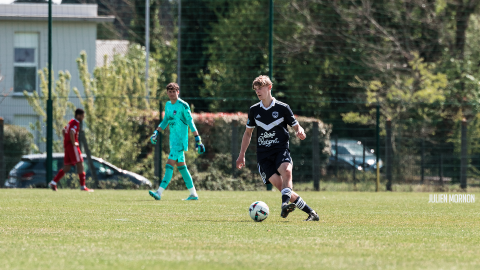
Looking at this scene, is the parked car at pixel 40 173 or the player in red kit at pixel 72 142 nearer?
the player in red kit at pixel 72 142

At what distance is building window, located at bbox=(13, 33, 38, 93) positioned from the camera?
2616cm

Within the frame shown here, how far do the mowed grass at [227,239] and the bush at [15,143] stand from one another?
23.8ft

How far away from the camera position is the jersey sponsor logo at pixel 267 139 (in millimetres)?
8703

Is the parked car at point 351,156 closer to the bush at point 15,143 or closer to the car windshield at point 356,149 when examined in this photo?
the car windshield at point 356,149

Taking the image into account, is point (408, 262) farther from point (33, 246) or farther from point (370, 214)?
point (370, 214)

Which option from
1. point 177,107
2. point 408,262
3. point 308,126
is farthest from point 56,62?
point 408,262

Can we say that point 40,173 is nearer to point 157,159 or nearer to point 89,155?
point 89,155

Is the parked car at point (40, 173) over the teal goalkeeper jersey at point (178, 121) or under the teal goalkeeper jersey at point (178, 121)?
under

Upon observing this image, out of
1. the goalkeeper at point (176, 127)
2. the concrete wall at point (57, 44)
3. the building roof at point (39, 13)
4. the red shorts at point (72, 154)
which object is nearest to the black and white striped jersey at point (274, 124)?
the goalkeeper at point (176, 127)

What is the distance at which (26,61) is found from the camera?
1041 inches

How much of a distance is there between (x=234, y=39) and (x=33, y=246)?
76.9 ft

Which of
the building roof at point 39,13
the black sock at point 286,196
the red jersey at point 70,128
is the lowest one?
the black sock at point 286,196

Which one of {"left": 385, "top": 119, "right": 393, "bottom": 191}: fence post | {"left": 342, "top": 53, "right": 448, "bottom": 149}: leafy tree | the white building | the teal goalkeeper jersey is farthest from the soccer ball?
the white building

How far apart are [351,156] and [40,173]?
8.16 metres
